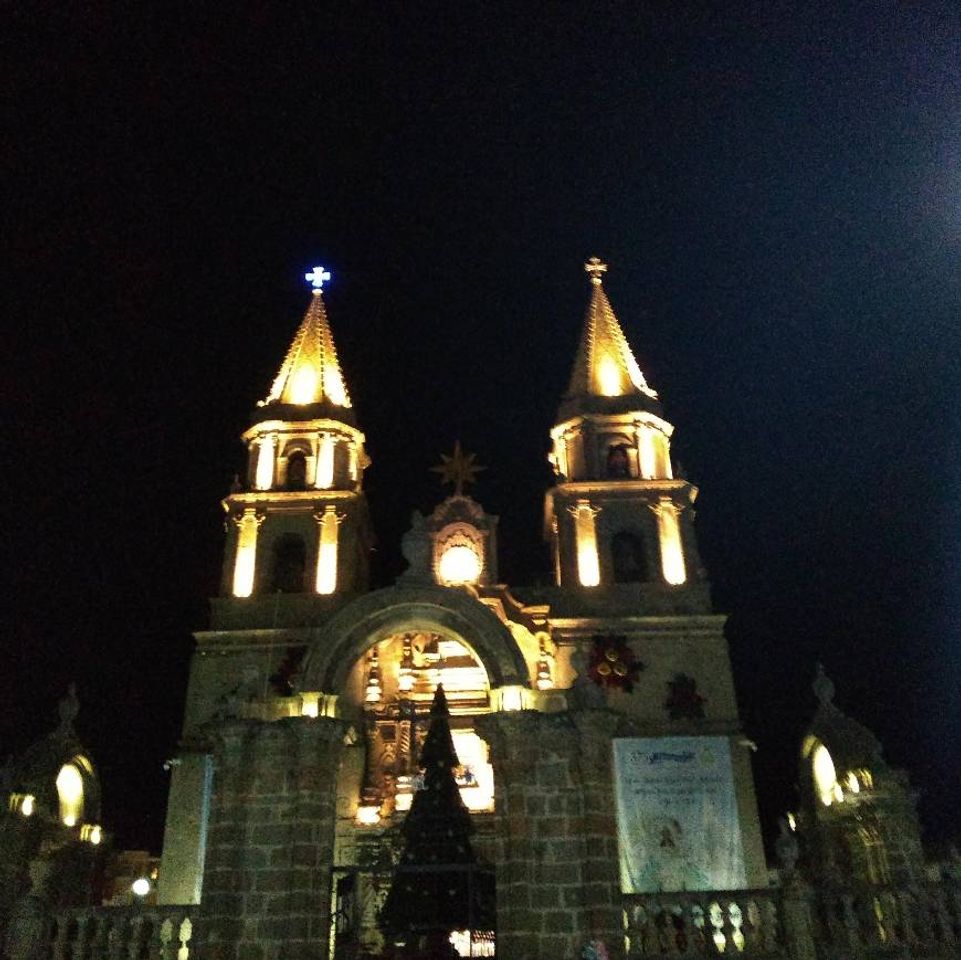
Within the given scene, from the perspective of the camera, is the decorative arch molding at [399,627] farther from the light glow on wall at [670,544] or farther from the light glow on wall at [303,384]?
the light glow on wall at [303,384]

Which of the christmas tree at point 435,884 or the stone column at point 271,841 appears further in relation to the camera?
the christmas tree at point 435,884

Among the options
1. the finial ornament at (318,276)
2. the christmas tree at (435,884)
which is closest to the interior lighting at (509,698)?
the christmas tree at (435,884)

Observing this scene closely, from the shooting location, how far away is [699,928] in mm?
13586

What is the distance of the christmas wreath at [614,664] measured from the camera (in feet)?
97.1

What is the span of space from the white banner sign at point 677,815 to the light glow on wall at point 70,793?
1345 cm

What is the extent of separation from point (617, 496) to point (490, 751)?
19.5m

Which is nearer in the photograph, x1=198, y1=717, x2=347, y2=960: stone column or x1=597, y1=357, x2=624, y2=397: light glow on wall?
x1=198, y1=717, x2=347, y2=960: stone column

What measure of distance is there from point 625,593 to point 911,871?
577 inches

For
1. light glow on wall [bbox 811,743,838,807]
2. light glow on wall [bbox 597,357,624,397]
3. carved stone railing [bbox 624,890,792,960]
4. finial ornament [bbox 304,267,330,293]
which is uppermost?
finial ornament [bbox 304,267,330,293]

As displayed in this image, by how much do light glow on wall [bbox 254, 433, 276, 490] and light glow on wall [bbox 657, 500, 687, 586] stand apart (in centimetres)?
1392

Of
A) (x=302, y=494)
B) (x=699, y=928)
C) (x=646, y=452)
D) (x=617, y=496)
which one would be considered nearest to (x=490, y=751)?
(x=699, y=928)

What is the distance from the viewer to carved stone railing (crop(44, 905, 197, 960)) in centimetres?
1357

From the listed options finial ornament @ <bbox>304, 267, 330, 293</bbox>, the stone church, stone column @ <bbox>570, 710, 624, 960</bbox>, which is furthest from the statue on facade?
finial ornament @ <bbox>304, 267, 330, 293</bbox>

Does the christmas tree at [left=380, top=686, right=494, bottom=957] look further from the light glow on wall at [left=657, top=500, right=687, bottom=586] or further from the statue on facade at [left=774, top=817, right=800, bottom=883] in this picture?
the light glow on wall at [left=657, top=500, right=687, bottom=586]
